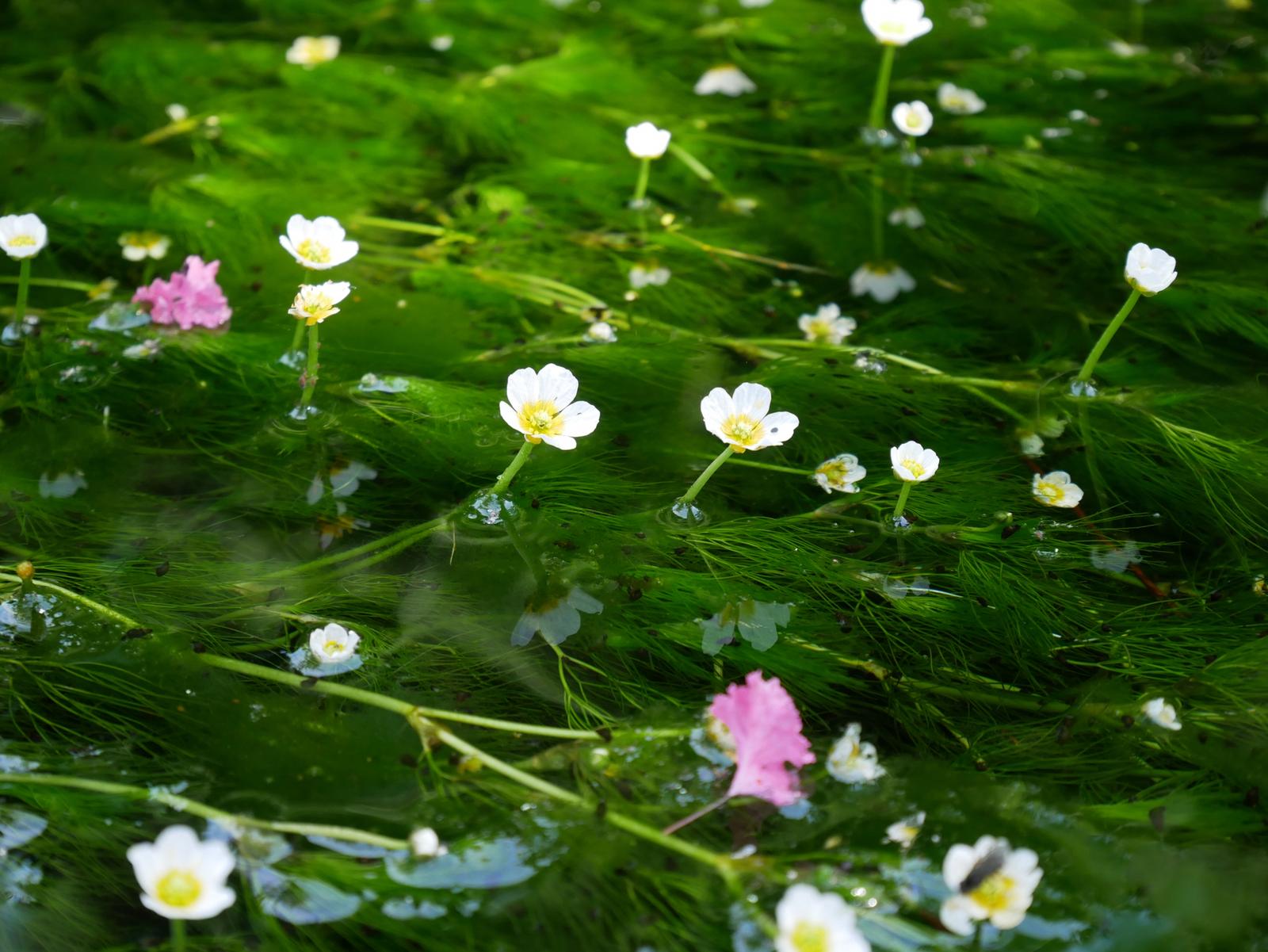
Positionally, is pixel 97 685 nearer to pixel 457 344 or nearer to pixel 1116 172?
pixel 457 344

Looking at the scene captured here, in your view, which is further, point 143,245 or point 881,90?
point 881,90

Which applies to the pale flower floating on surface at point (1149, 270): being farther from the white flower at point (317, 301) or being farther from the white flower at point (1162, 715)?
the white flower at point (317, 301)

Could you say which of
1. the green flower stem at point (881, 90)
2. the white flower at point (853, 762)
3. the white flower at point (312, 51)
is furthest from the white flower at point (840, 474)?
the white flower at point (312, 51)

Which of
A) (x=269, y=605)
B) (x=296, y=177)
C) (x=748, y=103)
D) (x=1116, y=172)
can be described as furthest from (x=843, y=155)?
(x=269, y=605)

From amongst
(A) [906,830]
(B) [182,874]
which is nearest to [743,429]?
(A) [906,830]

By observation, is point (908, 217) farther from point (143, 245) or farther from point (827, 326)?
point (143, 245)

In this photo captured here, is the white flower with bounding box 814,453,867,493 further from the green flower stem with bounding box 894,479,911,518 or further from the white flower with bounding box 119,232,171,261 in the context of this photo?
the white flower with bounding box 119,232,171,261
